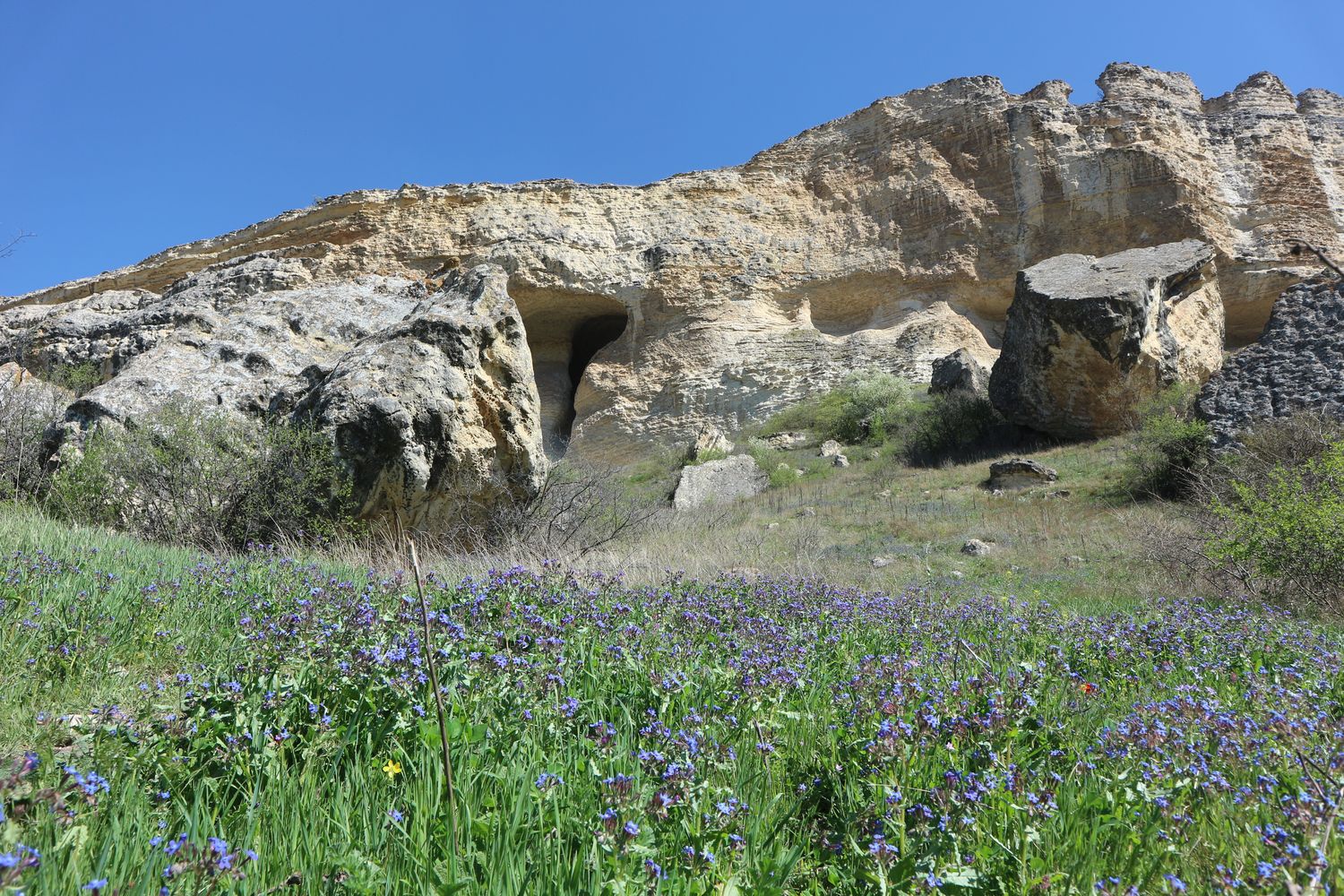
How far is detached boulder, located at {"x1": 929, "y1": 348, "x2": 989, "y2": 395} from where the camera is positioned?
1900 centimetres

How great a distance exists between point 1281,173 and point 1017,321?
16179 millimetres

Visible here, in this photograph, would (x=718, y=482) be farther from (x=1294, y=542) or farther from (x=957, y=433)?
(x=1294, y=542)

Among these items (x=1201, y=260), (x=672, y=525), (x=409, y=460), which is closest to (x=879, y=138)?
(x=1201, y=260)

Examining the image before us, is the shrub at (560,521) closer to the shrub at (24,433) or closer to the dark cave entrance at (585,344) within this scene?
the shrub at (24,433)

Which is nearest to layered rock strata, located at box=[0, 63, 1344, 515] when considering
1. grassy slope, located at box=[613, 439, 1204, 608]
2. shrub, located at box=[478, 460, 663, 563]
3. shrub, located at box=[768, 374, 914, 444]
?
shrub, located at box=[768, 374, 914, 444]

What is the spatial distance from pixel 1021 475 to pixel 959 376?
21.7 ft

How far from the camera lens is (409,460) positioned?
790 centimetres

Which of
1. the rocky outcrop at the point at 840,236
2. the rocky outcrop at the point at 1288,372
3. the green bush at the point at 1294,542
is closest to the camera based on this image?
the green bush at the point at 1294,542

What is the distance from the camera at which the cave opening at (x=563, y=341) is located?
25.8 m

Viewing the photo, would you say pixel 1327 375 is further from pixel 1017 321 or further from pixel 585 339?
pixel 585 339

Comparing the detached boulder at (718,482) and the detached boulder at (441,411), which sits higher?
the detached boulder at (441,411)

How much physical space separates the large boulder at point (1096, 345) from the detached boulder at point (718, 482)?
574 centimetres

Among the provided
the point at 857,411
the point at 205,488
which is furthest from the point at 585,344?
the point at 205,488

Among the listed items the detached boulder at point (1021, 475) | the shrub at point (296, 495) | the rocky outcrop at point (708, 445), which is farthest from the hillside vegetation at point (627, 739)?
the rocky outcrop at point (708, 445)
